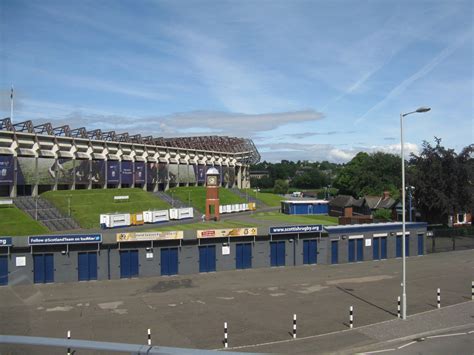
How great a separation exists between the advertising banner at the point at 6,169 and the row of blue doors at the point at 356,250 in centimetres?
5214

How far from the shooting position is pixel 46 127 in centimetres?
7619

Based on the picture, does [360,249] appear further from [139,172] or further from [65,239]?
[139,172]

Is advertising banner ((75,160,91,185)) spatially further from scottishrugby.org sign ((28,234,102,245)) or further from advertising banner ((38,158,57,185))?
scottishrugby.org sign ((28,234,102,245))

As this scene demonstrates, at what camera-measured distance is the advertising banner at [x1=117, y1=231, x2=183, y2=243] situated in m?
29.9

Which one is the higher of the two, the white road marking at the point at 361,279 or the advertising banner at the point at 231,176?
the advertising banner at the point at 231,176

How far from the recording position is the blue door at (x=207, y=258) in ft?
106

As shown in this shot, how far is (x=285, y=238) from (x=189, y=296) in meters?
11.5

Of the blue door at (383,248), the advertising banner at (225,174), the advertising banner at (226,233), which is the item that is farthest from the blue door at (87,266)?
the advertising banner at (225,174)

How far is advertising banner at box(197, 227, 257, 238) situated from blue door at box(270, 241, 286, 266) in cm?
214

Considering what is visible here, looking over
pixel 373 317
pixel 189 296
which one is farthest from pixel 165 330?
pixel 373 317

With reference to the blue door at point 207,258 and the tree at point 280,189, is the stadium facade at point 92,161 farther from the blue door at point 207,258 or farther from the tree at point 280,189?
the blue door at point 207,258

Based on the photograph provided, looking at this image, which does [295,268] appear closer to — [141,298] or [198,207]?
[141,298]

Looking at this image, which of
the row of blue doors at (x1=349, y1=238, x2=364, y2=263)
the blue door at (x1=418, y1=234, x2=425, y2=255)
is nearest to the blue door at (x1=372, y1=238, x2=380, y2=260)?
the row of blue doors at (x1=349, y1=238, x2=364, y2=263)

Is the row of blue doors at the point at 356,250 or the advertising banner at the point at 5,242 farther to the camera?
the row of blue doors at the point at 356,250
